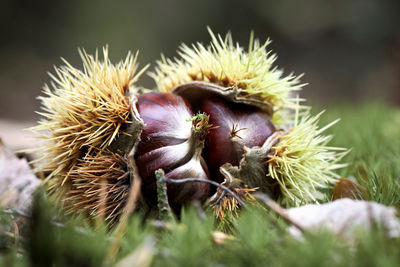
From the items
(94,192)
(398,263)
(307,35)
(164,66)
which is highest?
(307,35)

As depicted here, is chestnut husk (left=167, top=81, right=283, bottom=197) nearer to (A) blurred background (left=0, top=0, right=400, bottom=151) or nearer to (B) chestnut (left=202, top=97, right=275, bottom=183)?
(B) chestnut (left=202, top=97, right=275, bottom=183)

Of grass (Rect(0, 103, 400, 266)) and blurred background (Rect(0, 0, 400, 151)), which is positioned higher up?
blurred background (Rect(0, 0, 400, 151))

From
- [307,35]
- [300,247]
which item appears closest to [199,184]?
[300,247]

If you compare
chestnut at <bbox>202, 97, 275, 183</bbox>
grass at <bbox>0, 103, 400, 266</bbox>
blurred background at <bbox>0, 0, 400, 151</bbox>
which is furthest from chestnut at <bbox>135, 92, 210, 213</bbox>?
blurred background at <bbox>0, 0, 400, 151</bbox>

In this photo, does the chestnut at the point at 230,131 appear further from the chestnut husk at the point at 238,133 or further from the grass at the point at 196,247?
the grass at the point at 196,247

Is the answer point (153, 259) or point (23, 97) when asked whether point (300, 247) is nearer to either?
point (153, 259)

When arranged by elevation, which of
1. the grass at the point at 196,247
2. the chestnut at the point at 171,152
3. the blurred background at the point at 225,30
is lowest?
the grass at the point at 196,247

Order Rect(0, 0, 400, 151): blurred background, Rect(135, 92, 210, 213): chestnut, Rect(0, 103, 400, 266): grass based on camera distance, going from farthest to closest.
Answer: Rect(0, 0, 400, 151): blurred background
Rect(135, 92, 210, 213): chestnut
Rect(0, 103, 400, 266): grass

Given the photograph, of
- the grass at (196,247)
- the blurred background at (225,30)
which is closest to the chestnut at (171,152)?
the grass at (196,247)
